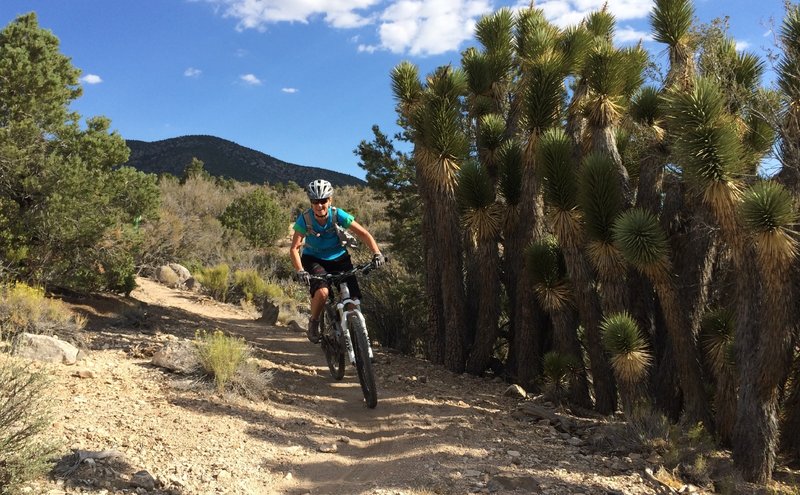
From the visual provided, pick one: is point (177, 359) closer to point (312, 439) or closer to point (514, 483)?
point (312, 439)

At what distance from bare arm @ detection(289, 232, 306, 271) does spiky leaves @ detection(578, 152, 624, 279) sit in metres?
3.44

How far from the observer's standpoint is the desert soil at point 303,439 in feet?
13.3

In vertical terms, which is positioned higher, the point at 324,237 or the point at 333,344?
the point at 324,237

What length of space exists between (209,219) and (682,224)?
21206mm

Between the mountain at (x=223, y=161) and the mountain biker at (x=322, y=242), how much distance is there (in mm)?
58369

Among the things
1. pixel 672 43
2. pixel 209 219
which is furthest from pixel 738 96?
pixel 209 219

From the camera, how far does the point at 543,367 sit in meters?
8.12

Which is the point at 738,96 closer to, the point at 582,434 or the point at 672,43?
the point at 672,43

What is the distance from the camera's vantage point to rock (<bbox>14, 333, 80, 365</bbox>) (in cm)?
577

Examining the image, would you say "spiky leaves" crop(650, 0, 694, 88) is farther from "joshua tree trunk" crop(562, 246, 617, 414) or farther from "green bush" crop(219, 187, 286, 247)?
"green bush" crop(219, 187, 286, 247)

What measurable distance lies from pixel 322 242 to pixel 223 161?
66670mm

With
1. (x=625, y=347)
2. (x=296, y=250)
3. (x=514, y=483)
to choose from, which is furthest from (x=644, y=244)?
(x=296, y=250)

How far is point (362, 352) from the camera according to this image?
563 centimetres

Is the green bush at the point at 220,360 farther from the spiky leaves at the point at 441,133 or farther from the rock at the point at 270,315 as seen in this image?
the rock at the point at 270,315
